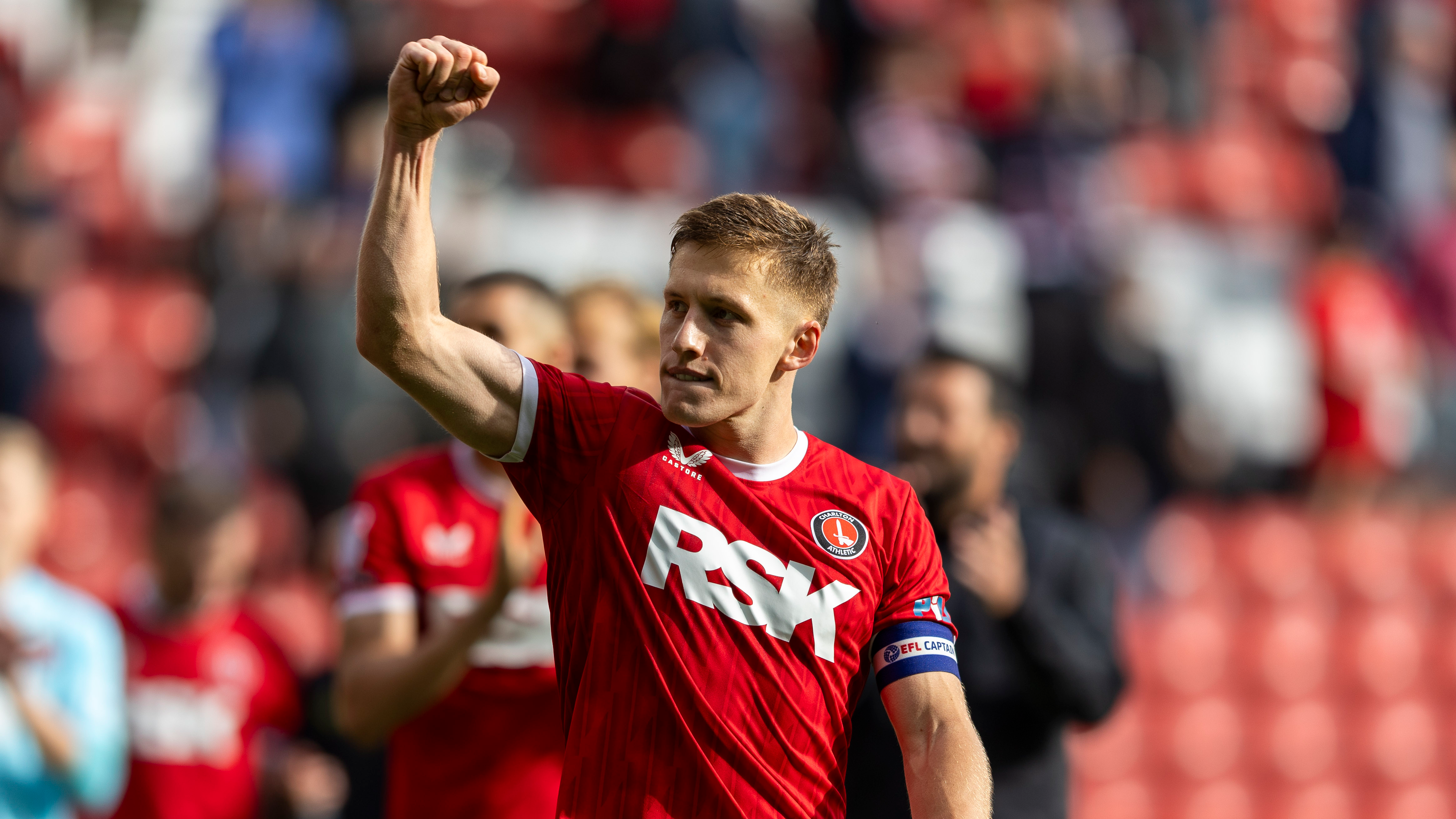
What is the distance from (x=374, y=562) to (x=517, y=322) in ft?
2.62

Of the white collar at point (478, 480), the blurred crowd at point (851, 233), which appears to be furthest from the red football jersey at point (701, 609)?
the blurred crowd at point (851, 233)

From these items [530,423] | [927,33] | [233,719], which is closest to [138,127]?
[927,33]

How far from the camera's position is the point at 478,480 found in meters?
4.54

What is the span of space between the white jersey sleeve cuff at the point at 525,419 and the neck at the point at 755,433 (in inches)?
13.6

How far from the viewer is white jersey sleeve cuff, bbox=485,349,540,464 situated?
295cm

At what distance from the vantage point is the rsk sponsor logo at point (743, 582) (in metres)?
2.98

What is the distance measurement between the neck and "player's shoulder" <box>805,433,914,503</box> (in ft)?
0.23

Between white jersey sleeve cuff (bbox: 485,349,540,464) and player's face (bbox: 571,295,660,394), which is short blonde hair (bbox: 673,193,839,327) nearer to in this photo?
white jersey sleeve cuff (bbox: 485,349,540,464)

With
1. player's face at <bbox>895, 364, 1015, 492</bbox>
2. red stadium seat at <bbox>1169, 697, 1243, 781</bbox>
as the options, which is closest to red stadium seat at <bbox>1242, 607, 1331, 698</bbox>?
red stadium seat at <bbox>1169, 697, 1243, 781</bbox>

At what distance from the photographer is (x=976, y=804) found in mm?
2969

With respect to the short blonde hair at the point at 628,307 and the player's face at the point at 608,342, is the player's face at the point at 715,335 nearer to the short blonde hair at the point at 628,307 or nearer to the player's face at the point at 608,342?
the player's face at the point at 608,342

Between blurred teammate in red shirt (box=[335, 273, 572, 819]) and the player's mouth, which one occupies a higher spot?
the player's mouth

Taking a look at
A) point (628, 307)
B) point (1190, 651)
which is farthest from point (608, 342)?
point (1190, 651)

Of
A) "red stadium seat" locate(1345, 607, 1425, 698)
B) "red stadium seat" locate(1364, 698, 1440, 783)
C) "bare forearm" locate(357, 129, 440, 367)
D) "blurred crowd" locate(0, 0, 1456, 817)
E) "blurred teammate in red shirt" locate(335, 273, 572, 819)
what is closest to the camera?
"bare forearm" locate(357, 129, 440, 367)
